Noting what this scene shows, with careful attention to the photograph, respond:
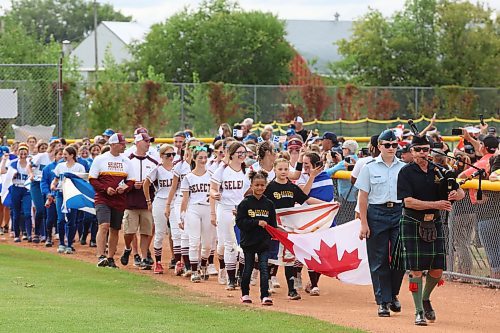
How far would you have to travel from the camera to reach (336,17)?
10488 cm

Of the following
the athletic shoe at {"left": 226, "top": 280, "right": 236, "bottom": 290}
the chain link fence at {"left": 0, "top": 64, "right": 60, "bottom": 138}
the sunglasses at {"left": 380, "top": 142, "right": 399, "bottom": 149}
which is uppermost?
the chain link fence at {"left": 0, "top": 64, "right": 60, "bottom": 138}

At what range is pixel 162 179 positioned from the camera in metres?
17.9

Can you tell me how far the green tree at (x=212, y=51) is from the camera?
63250 mm

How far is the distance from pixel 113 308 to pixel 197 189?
3962 millimetres

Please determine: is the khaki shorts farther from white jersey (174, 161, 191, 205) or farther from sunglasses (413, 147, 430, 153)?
sunglasses (413, 147, 430, 153)

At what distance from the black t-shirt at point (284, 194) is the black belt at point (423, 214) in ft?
9.35

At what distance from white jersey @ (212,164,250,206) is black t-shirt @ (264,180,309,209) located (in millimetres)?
822

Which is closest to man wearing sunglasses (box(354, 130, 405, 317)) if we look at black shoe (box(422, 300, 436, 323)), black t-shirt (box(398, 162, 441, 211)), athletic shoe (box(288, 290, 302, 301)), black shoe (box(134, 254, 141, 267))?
black shoe (box(422, 300, 436, 323))

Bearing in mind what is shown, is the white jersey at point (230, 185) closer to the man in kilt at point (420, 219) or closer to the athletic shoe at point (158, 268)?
the athletic shoe at point (158, 268)

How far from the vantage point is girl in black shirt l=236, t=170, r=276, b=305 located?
14.2m

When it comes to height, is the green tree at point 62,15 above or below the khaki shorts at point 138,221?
above

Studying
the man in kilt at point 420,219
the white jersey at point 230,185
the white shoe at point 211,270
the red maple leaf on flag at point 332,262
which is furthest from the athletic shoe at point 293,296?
the white shoe at point 211,270

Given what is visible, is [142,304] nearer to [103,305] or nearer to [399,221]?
[103,305]

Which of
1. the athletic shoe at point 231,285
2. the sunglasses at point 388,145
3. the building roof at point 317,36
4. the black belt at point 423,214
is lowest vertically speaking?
the athletic shoe at point 231,285
